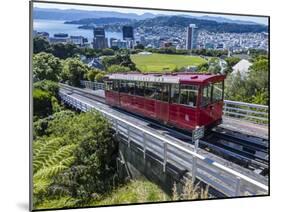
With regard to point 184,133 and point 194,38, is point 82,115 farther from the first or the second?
point 194,38

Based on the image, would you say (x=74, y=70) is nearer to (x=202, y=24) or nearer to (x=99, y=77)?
(x=99, y=77)

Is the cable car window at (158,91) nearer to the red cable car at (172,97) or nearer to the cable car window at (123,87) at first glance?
the red cable car at (172,97)

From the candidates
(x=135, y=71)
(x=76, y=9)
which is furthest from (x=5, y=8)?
(x=135, y=71)

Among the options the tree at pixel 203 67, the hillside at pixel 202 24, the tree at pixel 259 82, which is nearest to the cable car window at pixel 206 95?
the tree at pixel 203 67

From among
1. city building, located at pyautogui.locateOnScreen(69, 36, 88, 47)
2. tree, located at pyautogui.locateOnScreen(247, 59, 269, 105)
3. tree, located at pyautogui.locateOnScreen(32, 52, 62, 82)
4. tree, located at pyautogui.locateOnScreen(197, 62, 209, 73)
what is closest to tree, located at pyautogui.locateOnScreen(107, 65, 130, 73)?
city building, located at pyautogui.locateOnScreen(69, 36, 88, 47)

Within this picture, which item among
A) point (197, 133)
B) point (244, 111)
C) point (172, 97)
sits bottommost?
point (197, 133)

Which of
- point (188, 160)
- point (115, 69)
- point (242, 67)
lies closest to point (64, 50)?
point (115, 69)

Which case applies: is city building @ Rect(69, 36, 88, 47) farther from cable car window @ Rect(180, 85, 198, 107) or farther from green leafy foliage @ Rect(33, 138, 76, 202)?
cable car window @ Rect(180, 85, 198, 107)
